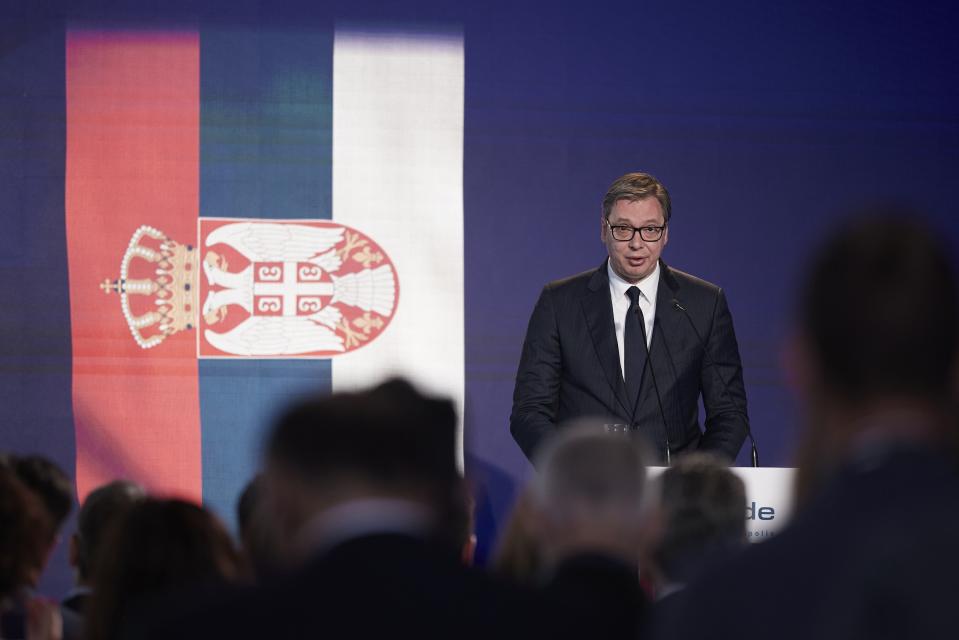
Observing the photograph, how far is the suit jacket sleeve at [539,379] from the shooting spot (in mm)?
3914

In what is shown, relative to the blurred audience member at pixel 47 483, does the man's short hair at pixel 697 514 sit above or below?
above

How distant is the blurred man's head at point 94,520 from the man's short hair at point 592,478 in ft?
4.55

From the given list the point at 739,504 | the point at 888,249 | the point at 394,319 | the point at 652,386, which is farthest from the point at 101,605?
the point at 394,319

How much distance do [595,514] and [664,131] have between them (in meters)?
4.16

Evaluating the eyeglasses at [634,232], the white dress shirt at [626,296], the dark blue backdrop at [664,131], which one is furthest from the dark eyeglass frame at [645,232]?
the dark blue backdrop at [664,131]

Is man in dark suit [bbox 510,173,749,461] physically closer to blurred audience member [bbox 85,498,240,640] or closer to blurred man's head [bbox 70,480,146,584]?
blurred man's head [bbox 70,480,146,584]

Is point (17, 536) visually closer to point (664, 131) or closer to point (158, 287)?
point (158, 287)

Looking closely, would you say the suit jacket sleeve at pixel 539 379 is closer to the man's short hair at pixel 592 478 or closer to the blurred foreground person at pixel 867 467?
the man's short hair at pixel 592 478

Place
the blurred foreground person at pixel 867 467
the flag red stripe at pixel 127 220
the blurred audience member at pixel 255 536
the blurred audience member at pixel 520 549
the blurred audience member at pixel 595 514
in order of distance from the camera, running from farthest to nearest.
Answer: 1. the flag red stripe at pixel 127 220
2. the blurred audience member at pixel 520 549
3. the blurred audience member at pixel 255 536
4. the blurred audience member at pixel 595 514
5. the blurred foreground person at pixel 867 467

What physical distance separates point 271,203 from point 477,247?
876 mm

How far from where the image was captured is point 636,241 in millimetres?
4102

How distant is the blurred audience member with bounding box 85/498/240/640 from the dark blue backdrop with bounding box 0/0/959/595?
10.9 ft

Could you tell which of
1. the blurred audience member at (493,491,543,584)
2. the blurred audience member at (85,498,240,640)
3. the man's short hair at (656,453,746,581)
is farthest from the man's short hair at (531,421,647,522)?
the man's short hair at (656,453,746,581)

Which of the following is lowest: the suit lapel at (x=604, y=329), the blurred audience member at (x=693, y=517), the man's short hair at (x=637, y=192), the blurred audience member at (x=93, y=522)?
the blurred audience member at (x=93, y=522)
